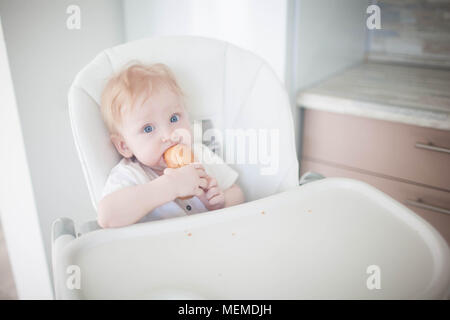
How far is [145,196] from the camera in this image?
2.60ft

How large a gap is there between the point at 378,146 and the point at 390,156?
0.15 feet

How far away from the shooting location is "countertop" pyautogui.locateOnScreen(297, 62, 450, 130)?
1.21 metres

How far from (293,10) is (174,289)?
2.87ft

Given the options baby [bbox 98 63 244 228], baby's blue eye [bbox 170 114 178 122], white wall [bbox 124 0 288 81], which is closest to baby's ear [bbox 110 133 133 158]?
baby [bbox 98 63 244 228]

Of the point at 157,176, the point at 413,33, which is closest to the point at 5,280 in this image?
the point at 157,176

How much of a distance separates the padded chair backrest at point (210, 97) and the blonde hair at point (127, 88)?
0.03 metres

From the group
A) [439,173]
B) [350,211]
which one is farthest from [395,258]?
[439,173]

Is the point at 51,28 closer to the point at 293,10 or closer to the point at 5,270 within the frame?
the point at 293,10

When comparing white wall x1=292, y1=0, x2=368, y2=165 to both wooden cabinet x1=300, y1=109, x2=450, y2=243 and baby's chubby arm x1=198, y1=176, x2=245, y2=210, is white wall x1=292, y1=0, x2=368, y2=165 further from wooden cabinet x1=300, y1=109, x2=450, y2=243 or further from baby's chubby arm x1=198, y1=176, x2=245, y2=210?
baby's chubby arm x1=198, y1=176, x2=245, y2=210

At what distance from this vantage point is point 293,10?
3.96 ft

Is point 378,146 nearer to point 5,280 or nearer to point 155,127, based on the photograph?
point 155,127

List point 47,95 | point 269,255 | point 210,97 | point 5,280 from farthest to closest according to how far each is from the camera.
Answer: point 5,280, point 47,95, point 210,97, point 269,255

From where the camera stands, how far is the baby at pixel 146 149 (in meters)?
0.79

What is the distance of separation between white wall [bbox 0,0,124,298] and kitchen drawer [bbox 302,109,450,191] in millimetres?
727
